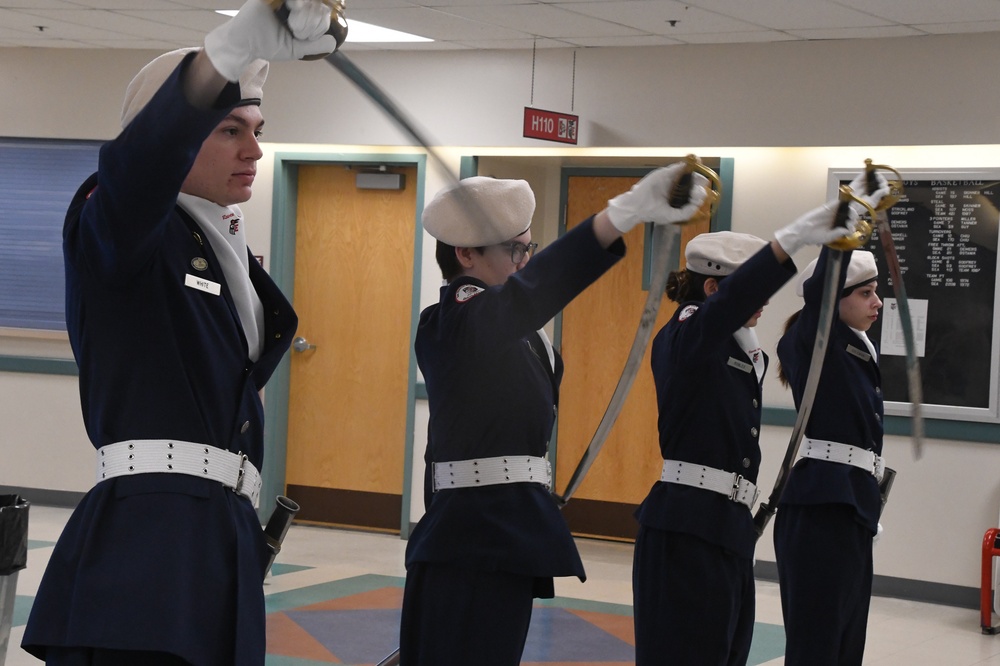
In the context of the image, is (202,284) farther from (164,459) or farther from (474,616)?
(474,616)

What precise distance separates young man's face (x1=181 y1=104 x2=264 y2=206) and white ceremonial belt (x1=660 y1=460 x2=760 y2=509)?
1.65m

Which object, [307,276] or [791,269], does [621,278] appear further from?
[791,269]

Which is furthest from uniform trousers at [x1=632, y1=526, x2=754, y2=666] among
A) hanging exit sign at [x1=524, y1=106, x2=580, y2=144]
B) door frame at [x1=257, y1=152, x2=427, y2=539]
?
door frame at [x1=257, y1=152, x2=427, y2=539]

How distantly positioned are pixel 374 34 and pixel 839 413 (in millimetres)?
4096

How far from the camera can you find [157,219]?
155 cm

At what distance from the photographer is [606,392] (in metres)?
7.63

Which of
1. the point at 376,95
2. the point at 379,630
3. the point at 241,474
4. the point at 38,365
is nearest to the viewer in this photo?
the point at 376,95

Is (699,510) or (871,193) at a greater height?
(871,193)

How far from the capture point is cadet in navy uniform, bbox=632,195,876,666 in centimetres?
306

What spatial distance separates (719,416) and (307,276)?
506cm

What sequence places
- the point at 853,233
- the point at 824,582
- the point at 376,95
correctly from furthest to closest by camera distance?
1. the point at 824,582
2. the point at 853,233
3. the point at 376,95

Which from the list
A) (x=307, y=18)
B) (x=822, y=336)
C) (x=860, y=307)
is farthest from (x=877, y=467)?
(x=307, y=18)

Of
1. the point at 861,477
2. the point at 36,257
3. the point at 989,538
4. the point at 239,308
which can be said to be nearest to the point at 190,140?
the point at 239,308

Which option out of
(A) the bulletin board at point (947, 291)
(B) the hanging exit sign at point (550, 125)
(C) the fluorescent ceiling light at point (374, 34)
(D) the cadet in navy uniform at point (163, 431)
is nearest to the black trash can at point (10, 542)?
(D) the cadet in navy uniform at point (163, 431)
